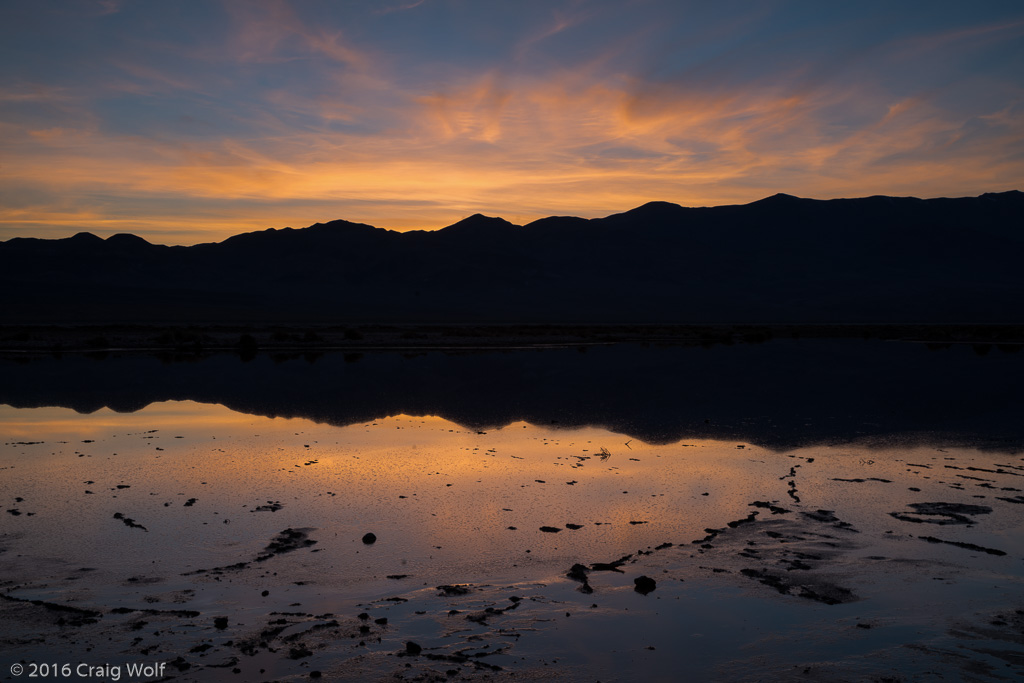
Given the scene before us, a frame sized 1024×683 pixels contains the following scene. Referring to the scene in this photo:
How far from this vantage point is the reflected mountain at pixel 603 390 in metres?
18.8

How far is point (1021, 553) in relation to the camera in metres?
8.98

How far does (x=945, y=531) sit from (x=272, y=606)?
8196mm

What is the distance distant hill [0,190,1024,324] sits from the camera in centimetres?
12594

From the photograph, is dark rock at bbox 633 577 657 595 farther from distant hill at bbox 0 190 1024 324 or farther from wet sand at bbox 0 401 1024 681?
distant hill at bbox 0 190 1024 324

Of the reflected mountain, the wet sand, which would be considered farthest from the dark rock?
the reflected mountain

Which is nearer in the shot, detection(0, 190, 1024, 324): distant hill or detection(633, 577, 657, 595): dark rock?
detection(633, 577, 657, 595): dark rock

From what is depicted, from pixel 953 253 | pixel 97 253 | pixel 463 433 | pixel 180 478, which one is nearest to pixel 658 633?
pixel 180 478

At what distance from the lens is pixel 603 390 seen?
2577cm
